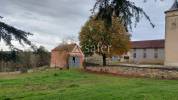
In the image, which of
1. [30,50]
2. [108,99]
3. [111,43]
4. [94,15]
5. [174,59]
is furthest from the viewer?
[174,59]

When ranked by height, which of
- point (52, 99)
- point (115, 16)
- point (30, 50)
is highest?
point (115, 16)

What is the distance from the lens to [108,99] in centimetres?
1700

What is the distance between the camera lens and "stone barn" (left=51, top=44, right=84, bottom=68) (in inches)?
2445

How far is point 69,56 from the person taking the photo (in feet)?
205

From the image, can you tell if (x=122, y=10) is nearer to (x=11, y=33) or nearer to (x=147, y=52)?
(x=11, y=33)

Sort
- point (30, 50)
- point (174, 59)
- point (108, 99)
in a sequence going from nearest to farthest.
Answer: point (30, 50) < point (108, 99) < point (174, 59)

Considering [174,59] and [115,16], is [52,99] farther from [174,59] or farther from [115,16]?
[174,59]

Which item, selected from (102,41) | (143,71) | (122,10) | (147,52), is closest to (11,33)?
(122,10)

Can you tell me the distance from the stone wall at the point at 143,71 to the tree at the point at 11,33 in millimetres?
32382

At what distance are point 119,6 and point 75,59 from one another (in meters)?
54.5

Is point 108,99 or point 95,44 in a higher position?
point 95,44

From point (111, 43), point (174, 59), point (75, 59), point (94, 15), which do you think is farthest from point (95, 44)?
point (94, 15)

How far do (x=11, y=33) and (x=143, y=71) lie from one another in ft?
117

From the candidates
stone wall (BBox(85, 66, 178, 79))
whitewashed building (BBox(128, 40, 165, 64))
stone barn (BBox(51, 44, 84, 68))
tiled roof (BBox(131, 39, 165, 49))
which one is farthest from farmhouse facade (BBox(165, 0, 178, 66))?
tiled roof (BBox(131, 39, 165, 49))
